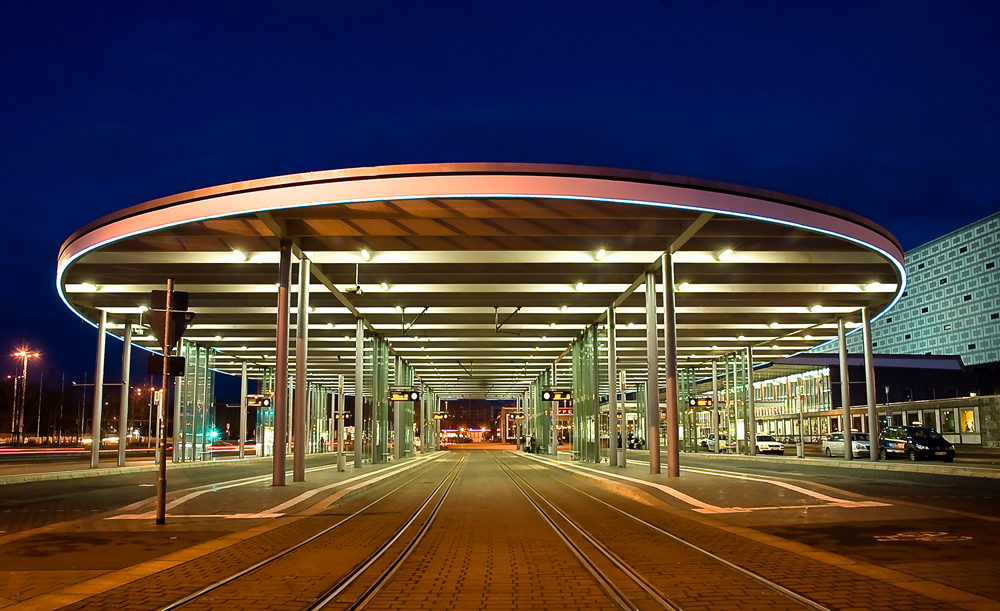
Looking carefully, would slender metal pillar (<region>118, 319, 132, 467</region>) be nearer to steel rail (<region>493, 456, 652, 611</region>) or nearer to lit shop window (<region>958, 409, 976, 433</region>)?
steel rail (<region>493, 456, 652, 611</region>)

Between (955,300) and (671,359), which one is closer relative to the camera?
(671,359)

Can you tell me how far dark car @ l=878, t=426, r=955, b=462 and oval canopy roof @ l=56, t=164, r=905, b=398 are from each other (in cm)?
653

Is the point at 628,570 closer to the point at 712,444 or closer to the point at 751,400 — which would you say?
the point at 751,400

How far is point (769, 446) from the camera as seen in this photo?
56.0m

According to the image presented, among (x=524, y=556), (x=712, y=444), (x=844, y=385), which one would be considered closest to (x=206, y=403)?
(x=844, y=385)

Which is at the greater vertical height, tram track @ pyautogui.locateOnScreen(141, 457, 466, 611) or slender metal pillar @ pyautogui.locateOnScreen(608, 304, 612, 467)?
slender metal pillar @ pyautogui.locateOnScreen(608, 304, 612, 467)

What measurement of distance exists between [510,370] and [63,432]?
83.0m

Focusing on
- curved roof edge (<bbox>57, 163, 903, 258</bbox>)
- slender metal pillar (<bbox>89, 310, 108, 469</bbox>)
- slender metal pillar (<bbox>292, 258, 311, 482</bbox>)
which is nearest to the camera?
curved roof edge (<bbox>57, 163, 903, 258</bbox>)

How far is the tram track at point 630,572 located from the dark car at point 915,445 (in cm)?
2935

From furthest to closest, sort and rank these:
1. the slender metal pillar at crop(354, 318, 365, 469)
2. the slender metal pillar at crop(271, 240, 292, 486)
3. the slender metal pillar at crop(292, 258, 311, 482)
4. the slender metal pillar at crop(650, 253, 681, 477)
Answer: the slender metal pillar at crop(354, 318, 365, 469) < the slender metal pillar at crop(650, 253, 681, 477) < the slender metal pillar at crop(292, 258, 311, 482) < the slender metal pillar at crop(271, 240, 292, 486)

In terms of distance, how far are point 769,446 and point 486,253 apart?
3870 centimetres

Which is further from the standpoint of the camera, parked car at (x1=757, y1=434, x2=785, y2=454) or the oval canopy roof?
parked car at (x1=757, y1=434, x2=785, y2=454)

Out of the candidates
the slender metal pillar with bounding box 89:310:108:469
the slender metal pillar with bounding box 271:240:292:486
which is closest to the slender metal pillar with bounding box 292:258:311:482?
the slender metal pillar with bounding box 271:240:292:486

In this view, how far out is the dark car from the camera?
3847 cm
